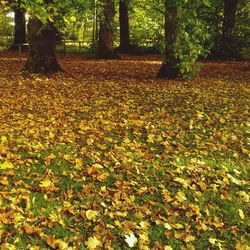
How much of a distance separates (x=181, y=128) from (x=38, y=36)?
26.4 feet

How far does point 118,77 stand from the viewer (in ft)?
51.1

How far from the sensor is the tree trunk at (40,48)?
14.4m

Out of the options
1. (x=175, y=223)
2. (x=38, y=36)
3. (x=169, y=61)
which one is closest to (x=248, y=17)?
(x=169, y=61)

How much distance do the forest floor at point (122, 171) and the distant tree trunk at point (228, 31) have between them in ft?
45.0

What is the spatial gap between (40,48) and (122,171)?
385 inches

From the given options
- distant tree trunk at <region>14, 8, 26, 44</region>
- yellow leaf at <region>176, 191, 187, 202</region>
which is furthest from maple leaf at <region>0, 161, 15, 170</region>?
distant tree trunk at <region>14, 8, 26, 44</region>

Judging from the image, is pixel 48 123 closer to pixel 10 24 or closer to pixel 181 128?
pixel 181 128

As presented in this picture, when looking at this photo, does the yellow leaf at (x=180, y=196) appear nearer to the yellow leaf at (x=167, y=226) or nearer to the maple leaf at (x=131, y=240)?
the yellow leaf at (x=167, y=226)

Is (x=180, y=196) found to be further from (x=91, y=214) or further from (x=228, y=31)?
(x=228, y=31)

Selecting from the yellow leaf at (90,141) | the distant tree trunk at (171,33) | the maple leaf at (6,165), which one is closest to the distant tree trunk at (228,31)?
the distant tree trunk at (171,33)

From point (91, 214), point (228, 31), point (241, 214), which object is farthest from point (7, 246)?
point (228, 31)

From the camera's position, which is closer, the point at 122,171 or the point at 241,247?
the point at 241,247

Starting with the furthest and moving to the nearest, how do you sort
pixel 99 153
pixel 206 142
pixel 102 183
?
pixel 206 142
pixel 99 153
pixel 102 183

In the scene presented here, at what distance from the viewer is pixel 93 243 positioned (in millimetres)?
4219
